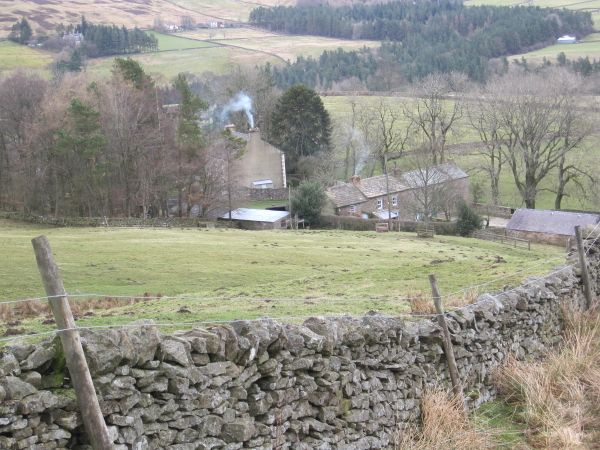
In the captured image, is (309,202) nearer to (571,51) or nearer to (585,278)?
(585,278)

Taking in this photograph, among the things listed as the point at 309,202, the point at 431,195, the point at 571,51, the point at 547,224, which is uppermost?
the point at 571,51

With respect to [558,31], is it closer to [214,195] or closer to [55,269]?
[214,195]

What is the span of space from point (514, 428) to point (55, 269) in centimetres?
838

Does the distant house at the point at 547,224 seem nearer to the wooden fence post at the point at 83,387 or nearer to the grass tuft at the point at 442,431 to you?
the grass tuft at the point at 442,431

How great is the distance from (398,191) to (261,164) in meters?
17.7

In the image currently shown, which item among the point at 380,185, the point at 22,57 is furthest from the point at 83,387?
the point at 22,57

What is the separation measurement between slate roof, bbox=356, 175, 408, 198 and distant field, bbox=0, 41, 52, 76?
85829mm

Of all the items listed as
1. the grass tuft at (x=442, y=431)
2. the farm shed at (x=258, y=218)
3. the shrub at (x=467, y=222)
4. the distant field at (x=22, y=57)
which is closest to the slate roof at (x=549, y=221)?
the shrub at (x=467, y=222)

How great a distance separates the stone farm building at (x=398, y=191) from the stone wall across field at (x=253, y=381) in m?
56.7

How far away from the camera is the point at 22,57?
536ft

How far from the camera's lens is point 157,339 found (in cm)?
808

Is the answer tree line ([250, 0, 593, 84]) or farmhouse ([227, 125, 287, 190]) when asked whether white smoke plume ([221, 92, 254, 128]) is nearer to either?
farmhouse ([227, 125, 287, 190])

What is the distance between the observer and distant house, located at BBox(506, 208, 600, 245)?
6125 cm

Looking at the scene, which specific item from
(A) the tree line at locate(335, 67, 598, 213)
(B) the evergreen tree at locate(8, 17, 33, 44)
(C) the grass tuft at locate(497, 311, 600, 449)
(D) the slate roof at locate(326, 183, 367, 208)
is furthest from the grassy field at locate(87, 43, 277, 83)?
(C) the grass tuft at locate(497, 311, 600, 449)
